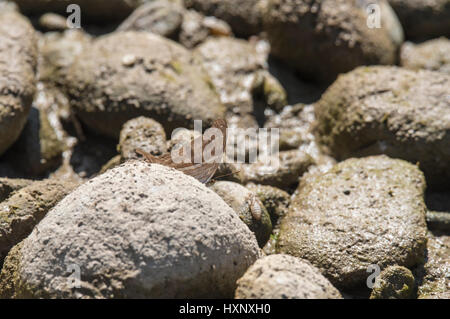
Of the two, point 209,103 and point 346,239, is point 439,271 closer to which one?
point 346,239

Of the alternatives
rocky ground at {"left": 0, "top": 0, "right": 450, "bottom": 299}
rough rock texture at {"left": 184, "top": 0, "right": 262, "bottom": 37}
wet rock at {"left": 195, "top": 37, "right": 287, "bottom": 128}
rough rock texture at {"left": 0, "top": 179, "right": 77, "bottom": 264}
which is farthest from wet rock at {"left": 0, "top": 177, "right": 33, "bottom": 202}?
rough rock texture at {"left": 184, "top": 0, "right": 262, "bottom": 37}

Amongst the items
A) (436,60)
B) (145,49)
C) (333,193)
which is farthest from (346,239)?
(436,60)

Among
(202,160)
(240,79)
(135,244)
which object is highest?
(240,79)

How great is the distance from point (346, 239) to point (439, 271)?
33.4 inches

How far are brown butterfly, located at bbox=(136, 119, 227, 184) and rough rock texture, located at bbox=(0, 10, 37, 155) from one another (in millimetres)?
1636

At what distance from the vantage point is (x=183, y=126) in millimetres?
5480

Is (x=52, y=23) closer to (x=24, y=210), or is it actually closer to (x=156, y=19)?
(x=156, y=19)

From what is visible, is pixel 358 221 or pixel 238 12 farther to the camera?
pixel 238 12

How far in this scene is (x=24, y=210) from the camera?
13.5 ft

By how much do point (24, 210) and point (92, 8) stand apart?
3810mm

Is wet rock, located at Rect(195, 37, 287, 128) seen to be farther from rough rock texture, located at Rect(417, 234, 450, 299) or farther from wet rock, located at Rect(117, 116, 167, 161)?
rough rock texture, located at Rect(417, 234, 450, 299)

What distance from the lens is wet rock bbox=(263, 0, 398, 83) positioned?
21.1 ft

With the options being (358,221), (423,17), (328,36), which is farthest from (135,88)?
(423,17)

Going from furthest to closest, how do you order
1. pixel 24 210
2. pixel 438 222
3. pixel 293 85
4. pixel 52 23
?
pixel 52 23 → pixel 293 85 → pixel 438 222 → pixel 24 210
